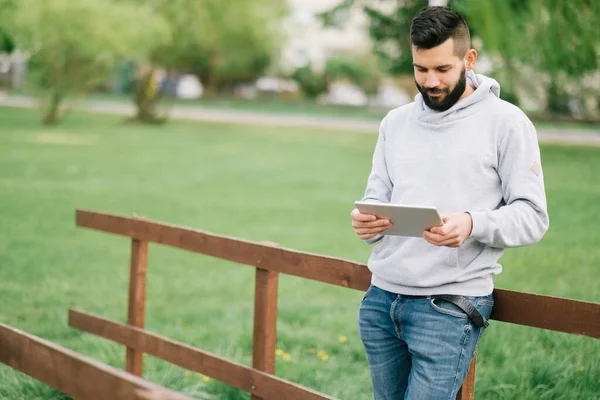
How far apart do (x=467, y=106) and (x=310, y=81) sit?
5471 cm

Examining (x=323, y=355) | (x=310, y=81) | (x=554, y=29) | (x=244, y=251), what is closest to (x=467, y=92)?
(x=244, y=251)

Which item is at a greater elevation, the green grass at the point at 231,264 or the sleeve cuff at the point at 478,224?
the sleeve cuff at the point at 478,224

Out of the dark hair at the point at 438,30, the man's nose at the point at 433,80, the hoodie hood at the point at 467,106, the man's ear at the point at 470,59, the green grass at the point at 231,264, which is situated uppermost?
the dark hair at the point at 438,30

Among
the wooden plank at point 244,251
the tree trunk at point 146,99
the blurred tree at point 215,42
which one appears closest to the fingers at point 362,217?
the wooden plank at point 244,251

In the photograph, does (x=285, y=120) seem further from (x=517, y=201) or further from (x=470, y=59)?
(x=517, y=201)

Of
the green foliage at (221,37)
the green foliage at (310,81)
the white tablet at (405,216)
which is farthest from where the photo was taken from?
the green foliage at (310,81)

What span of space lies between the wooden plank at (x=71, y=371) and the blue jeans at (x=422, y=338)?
3.55 ft

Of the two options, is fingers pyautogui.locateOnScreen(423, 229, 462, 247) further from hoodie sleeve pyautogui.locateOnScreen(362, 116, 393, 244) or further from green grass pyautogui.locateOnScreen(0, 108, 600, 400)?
green grass pyautogui.locateOnScreen(0, 108, 600, 400)

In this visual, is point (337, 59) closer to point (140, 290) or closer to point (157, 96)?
point (157, 96)

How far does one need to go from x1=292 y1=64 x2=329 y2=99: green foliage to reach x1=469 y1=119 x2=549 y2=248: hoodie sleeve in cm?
5451

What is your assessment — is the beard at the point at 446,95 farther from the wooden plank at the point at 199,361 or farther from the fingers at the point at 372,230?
the wooden plank at the point at 199,361

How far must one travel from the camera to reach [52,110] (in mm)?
30000

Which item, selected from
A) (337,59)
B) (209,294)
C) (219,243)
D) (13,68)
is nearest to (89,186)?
(209,294)

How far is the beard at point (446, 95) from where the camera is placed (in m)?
2.88
